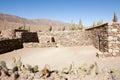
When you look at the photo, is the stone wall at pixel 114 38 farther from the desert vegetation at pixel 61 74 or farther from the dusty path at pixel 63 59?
the desert vegetation at pixel 61 74

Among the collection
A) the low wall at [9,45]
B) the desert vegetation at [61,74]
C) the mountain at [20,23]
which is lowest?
the desert vegetation at [61,74]

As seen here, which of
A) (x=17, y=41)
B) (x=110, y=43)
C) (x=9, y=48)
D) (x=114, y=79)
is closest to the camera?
(x=114, y=79)

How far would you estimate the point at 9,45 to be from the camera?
1614 cm

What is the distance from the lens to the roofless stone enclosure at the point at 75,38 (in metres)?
11.5

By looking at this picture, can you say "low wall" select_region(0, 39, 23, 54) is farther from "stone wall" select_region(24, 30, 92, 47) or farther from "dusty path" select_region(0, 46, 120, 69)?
"dusty path" select_region(0, 46, 120, 69)

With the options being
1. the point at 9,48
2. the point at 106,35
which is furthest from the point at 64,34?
the point at 106,35

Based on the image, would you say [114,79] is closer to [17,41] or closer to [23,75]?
[23,75]

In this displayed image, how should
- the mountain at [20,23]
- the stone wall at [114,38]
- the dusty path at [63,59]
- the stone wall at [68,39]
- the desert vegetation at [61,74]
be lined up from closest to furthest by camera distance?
the desert vegetation at [61,74]
the dusty path at [63,59]
the stone wall at [114,38]
the stone wall at [68,39]
the mountain at [20,23]

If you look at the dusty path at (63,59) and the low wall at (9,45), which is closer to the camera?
the dusty path at (63,59)

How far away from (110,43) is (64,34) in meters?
10.00

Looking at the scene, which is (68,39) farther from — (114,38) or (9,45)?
(114,38)

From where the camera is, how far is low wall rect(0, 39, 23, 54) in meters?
14.8

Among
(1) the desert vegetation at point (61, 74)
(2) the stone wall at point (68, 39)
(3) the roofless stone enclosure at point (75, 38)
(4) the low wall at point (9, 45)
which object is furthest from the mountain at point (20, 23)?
(1) the desert vegetation at point (61, 74)

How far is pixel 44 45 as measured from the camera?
19.8m
